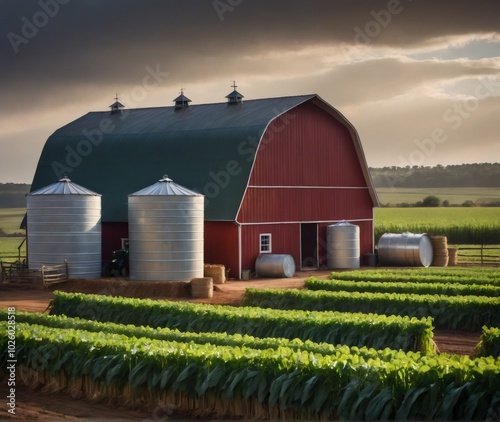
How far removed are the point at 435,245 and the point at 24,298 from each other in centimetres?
2173

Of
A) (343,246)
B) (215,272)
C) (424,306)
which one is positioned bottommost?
(424,306)

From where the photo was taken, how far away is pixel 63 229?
116ft

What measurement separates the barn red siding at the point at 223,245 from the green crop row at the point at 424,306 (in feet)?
36.9

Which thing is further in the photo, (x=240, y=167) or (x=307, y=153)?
(x=307, y=153)

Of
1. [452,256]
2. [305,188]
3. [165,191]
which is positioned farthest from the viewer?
[452,256]

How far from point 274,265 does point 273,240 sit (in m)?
2.27

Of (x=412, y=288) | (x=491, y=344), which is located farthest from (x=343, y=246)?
(x=491, y=344)

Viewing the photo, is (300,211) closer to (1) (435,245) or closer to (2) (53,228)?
(1) (435,245)

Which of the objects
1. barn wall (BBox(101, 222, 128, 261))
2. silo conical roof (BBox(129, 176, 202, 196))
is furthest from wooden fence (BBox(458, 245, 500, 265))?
silo conical roof (BBox(129, 176, 202, 196))

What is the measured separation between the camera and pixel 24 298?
1268 inches

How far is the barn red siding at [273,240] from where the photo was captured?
125 ft

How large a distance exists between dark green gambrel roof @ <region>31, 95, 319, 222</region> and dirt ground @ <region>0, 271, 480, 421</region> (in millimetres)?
5009

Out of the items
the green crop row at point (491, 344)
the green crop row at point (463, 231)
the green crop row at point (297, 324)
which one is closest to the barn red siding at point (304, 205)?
the green crop row at point (297, 324)

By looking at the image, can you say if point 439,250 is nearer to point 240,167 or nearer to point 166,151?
point 240,167
